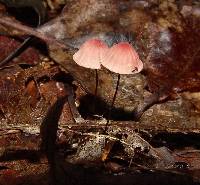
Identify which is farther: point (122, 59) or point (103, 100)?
point (103, 100)

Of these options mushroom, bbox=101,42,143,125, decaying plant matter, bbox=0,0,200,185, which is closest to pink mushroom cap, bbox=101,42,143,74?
mushroom, bbox=101,42,143,125

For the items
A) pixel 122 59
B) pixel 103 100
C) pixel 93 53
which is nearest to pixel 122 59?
pixel 122 59

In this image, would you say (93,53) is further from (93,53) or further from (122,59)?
(122,59)

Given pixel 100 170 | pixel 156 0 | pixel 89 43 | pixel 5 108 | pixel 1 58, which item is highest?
pixel 156 0

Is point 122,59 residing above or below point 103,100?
above

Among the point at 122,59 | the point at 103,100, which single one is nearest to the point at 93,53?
the point at 122,59

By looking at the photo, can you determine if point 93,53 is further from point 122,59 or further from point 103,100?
point 103,100

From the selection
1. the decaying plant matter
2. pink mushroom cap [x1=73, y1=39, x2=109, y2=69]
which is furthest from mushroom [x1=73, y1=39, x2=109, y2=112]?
the decaying plant matter

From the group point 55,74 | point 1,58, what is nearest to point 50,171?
point 55,74

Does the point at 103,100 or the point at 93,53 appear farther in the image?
the point at 103,100

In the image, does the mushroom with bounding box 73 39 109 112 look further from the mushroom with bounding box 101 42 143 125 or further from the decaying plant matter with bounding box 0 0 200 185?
the decaying plant matter with bounding box 0 0 200 185

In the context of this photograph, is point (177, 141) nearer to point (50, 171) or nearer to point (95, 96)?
point (95, 96)
